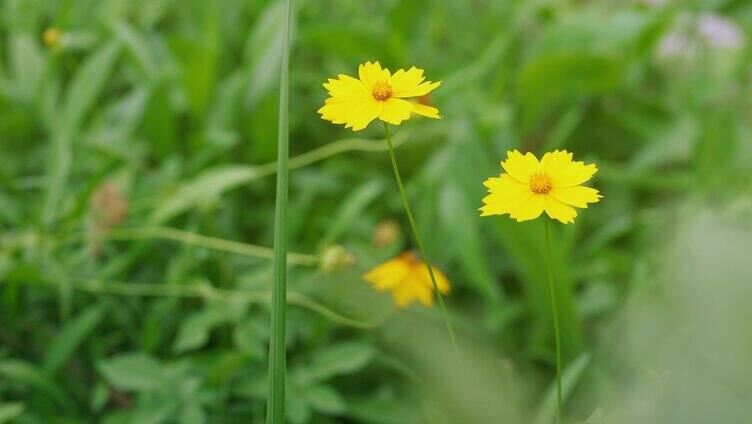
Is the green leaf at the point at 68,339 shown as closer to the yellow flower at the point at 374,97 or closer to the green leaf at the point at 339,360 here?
the green leaf at the point at 339,360

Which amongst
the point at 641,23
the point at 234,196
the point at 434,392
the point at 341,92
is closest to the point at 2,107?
the point at 234,196

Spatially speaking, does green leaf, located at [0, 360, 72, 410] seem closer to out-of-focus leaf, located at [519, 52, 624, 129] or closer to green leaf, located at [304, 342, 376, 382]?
green leaf, located at [304, 342, 376, 382]

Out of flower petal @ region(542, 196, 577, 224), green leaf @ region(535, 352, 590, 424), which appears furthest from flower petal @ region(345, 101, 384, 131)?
green leaf @ region(535, 352, 590, 424)

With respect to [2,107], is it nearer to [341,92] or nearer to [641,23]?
[641,23]

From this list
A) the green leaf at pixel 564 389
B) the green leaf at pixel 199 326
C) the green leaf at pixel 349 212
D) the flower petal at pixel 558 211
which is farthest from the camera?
the green leaf at pixel 349 212

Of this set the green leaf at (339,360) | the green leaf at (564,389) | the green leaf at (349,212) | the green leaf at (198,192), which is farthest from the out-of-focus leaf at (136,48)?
the green leaf at (564,389)
